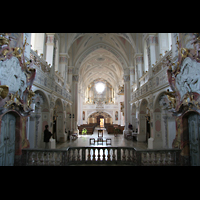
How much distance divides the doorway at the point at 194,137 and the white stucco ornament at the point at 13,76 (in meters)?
6.36

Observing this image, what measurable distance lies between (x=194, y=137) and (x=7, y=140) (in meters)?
6.52

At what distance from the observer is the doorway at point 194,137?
523cm

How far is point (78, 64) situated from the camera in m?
19.0

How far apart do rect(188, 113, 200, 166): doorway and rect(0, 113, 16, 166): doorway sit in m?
6.44

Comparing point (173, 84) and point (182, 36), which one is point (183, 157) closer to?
point (173, 84)

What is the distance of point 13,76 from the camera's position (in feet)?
17.4

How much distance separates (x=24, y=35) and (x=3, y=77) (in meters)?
2.35

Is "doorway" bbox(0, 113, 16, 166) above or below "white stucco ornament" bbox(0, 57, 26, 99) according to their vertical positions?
below

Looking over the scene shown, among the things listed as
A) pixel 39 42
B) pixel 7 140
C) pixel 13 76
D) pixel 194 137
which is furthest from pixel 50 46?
pixel 194 137

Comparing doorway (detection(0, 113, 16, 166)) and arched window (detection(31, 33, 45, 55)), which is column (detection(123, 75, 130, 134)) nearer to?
arched window (detection(31, 33, 45, 55))

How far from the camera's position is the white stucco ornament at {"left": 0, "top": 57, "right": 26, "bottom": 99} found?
188 inches

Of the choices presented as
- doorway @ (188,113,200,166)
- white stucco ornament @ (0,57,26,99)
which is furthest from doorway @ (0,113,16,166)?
doorway @ (188,113,200,166)

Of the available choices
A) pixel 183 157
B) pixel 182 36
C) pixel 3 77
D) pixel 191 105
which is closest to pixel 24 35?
pixel 3 77

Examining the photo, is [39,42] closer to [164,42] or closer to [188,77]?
[164,42]
